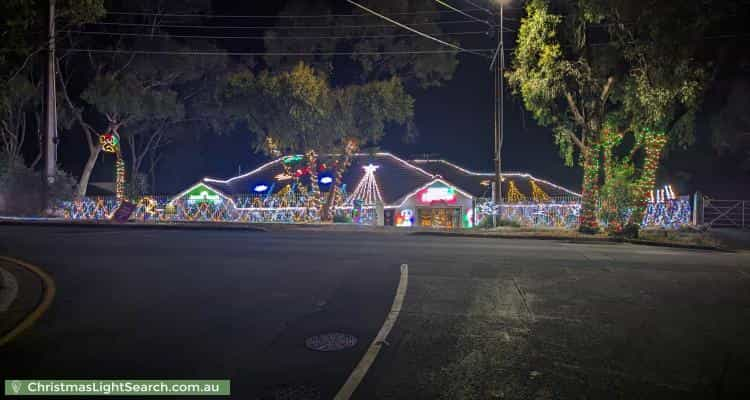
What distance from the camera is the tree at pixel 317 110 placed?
86.0 feet

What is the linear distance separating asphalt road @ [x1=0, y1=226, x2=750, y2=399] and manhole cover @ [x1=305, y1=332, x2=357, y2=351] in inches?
5.3

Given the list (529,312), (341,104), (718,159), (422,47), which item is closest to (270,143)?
(341,104)

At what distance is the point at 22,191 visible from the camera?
29469 millimetres

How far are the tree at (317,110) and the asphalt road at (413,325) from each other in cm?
1635

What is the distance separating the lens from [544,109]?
20.6 meters

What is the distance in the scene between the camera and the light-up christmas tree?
1259 inches

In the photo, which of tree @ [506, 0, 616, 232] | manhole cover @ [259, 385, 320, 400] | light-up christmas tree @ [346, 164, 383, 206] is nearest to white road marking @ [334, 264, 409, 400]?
manhole cover @ [259, 385, 320, 400]

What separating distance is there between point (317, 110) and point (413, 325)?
21.2 metres

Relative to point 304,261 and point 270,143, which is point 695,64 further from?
point 270,143

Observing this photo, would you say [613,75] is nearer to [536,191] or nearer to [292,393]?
[536,191]

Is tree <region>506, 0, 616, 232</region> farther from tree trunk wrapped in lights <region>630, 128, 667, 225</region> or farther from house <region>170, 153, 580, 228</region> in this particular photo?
house <region>170, 153, 580, 228</region>

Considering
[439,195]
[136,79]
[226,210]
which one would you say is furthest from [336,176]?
[136,79]

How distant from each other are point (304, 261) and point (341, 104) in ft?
57.7

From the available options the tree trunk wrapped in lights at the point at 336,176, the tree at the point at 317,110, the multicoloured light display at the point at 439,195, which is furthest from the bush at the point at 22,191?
the multicoloured light display at the point at 439,195
